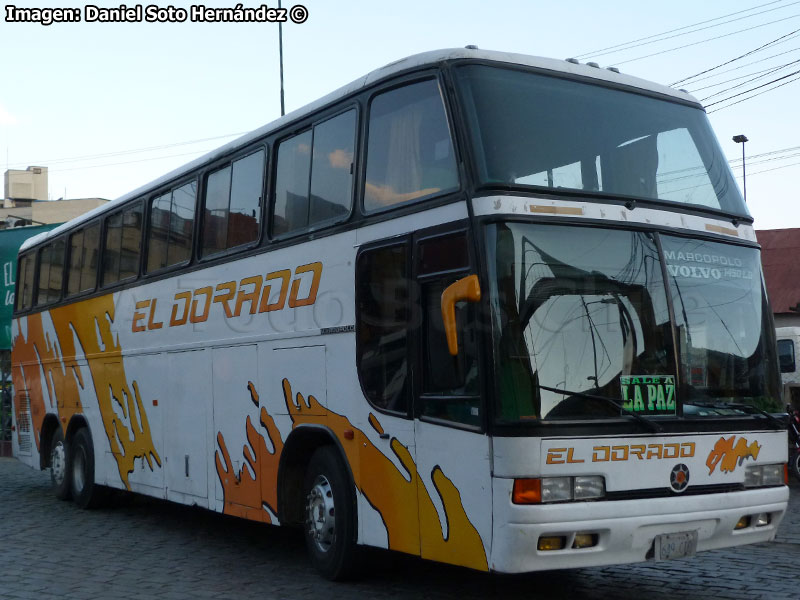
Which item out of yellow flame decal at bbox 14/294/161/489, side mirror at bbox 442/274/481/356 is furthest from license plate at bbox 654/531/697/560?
yellow flame decal at bbox 14/294/161/489

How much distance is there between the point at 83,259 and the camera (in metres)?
14.5

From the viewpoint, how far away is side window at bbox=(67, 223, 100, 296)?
14.0 meters

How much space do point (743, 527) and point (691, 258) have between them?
6.14ft

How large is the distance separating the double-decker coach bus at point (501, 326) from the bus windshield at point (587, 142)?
0.06 feet

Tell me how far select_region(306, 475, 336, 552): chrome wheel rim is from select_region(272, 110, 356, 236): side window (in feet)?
7.12

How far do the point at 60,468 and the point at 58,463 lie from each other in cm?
9

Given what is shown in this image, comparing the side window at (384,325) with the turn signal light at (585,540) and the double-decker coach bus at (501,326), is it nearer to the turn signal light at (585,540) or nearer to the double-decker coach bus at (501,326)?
the double-decker coach bus at (501,326)

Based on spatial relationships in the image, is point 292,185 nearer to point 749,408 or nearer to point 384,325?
point 384,325

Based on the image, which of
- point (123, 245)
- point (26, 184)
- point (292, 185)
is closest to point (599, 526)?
point (292, 185)

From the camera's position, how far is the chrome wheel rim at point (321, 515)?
8.47m

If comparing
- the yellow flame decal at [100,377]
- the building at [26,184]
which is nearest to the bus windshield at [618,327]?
the yellow flame decal at [100,377]

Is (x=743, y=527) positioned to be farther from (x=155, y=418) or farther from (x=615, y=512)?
(x=155, y=418)

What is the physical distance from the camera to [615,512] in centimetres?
654

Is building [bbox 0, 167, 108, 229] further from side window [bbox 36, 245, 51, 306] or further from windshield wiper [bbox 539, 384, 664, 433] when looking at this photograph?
windshield wiper [bbox 539, 384, 664, 433]
